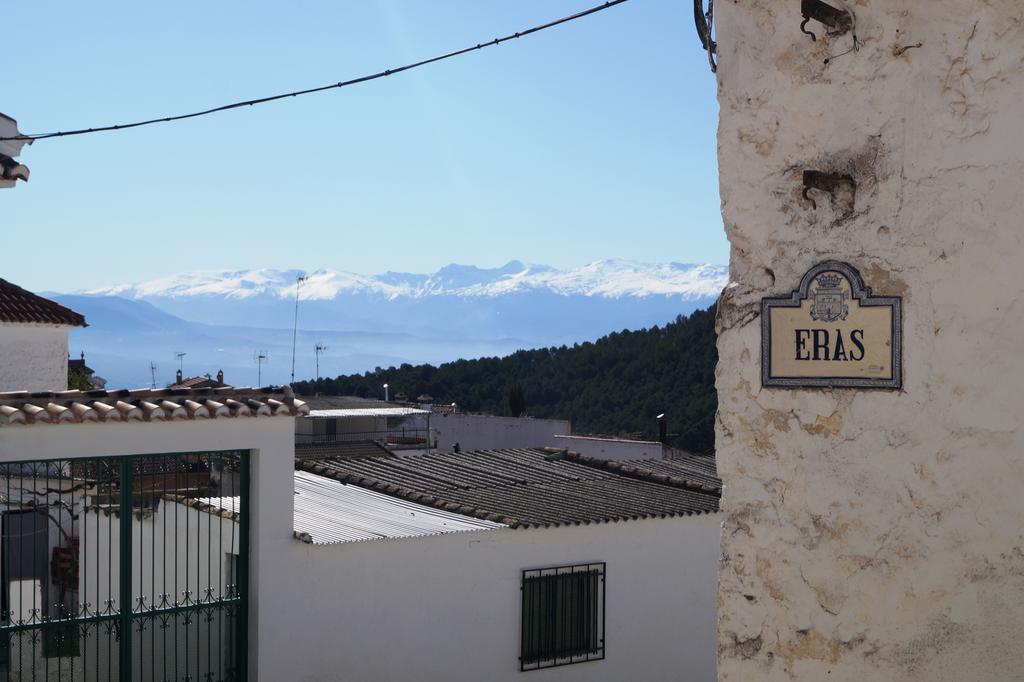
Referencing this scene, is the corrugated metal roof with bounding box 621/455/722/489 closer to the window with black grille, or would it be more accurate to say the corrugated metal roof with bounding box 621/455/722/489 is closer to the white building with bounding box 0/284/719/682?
the white building with bounding box 0/284/719/682

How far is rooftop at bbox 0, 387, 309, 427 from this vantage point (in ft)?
28.4

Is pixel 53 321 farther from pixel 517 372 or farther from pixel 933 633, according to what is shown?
pixel 517 372

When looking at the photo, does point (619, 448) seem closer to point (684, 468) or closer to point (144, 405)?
point (684, 468)

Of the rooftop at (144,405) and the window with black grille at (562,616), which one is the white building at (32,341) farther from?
the window with black grille at (562,616)

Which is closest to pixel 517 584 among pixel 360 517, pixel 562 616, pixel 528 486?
pixel 562 616

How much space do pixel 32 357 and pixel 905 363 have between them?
639 inches

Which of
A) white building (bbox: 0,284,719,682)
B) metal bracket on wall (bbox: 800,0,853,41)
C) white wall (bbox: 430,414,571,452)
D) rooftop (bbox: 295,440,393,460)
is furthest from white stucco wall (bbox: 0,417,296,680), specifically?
white wall (bbox: 430,414,571,452)

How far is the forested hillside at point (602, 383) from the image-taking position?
32.1 metres

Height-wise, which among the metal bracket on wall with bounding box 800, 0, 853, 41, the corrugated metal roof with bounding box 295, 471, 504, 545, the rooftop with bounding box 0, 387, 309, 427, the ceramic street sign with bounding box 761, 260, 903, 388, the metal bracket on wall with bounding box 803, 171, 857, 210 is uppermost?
the metal bracket on wall with bounding box 800, 0, 853, 41

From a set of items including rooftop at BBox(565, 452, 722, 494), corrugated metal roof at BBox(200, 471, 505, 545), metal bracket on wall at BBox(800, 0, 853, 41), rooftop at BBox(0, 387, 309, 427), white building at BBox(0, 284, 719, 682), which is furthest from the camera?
rooftop at BBox(565, 452, 722, 494)

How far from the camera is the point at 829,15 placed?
385cm

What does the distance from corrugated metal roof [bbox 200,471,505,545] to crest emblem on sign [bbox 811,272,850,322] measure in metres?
6.60

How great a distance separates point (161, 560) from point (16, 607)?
1076mm

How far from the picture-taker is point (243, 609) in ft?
31.5
